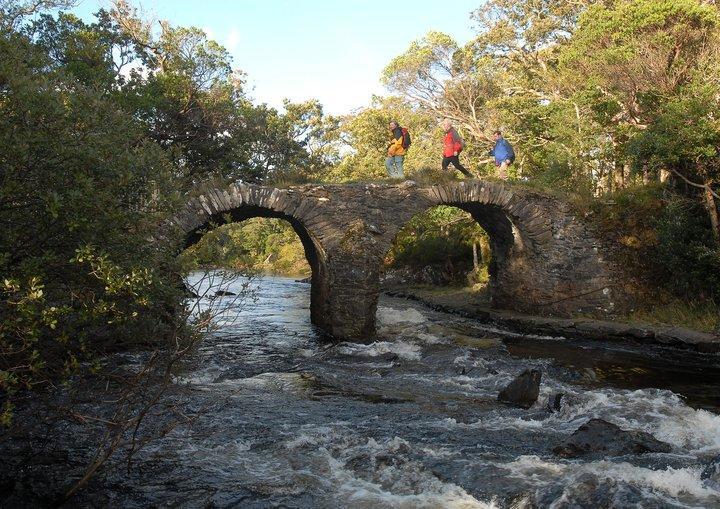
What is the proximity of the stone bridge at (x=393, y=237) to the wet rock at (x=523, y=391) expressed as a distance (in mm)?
5763

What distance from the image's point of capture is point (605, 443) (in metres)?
6.32

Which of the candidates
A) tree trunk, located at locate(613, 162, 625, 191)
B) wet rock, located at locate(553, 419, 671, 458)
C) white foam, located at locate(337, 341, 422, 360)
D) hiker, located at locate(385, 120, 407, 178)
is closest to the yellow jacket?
hiker, located at locate(385, 120, 407, 178)

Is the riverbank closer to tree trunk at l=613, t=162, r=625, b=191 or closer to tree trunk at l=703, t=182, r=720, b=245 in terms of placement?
tree trunk at l=703, t=182, r=720, b=245

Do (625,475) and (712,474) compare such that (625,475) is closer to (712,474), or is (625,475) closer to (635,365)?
(712,474)

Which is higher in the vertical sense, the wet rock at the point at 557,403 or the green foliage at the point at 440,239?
the green foliage at the point at 440,239

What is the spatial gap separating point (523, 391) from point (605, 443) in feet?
7.03

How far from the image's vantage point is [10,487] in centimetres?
494

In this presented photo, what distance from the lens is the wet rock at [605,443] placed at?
620cm

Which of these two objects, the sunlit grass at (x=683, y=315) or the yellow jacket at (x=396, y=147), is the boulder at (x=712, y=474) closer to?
the sunlit grass at (x=683, y=315)

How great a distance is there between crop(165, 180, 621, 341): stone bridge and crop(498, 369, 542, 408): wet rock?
576 centimetres

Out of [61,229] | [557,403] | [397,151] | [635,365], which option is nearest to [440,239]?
[397,151]

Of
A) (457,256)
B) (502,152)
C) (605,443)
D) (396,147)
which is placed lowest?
(605,443)

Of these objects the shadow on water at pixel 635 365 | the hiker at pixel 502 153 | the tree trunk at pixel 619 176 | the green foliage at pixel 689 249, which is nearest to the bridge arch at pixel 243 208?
the shadow on water at pixel 635 365

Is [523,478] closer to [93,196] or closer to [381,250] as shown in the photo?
[93,196]
